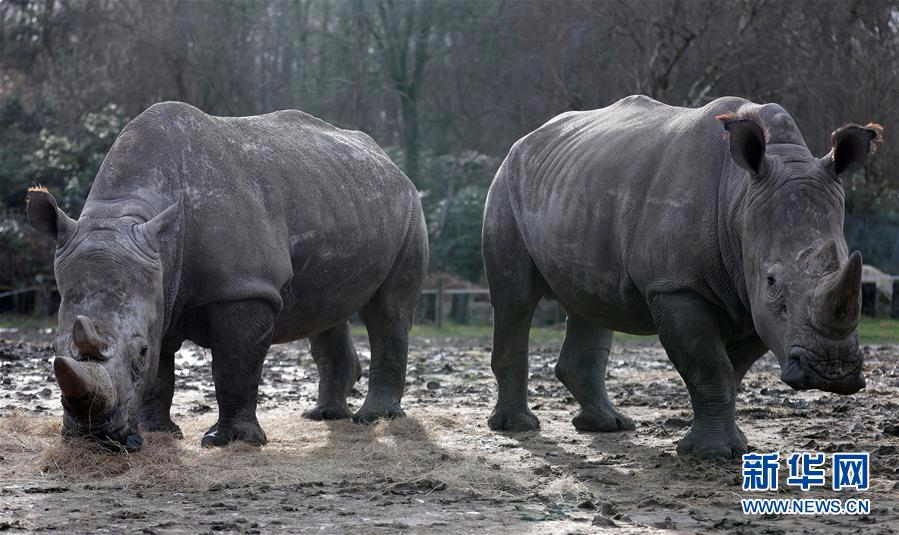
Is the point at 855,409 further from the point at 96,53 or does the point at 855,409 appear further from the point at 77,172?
the point at 96,53

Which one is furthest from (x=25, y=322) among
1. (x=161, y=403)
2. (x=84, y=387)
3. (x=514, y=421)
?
(x=84, y=387)

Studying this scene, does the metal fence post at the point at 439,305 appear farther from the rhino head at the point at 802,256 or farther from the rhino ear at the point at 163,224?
the rhino head at the point at 802,256

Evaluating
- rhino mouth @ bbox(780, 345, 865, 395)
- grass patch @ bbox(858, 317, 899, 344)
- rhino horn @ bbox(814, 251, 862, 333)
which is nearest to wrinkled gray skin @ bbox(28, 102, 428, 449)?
rhino mouth @ bbox(780, 345, 865, 395)

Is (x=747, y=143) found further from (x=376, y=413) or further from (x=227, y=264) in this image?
(x=376, y=413)

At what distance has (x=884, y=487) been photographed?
6.05 meters

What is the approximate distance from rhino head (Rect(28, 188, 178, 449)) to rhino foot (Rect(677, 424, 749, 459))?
3009 millimetres

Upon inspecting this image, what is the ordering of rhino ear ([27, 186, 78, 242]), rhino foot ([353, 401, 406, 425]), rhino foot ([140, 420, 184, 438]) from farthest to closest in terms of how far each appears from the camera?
1. rhino foot ([353, 401, 406, 425])
2. rhino foot ([140, 420, 184, 438])
3. rhino ear ([27, 186, 78, 242])

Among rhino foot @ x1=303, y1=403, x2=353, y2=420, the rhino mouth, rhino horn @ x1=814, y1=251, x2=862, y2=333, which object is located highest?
rhino horn @ x1=814, y1=251, x2=862, y2=333

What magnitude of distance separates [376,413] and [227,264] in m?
2.17

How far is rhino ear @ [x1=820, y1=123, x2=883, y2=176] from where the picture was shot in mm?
6562

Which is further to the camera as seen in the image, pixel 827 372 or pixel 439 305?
pixel 439 305

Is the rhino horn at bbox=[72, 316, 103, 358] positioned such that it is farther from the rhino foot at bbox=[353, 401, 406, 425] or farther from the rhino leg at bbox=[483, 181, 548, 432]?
the rhino leg at bbox=[483, 181, 548, 432]

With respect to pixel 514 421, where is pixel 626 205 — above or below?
above

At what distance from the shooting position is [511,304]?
8.86m
